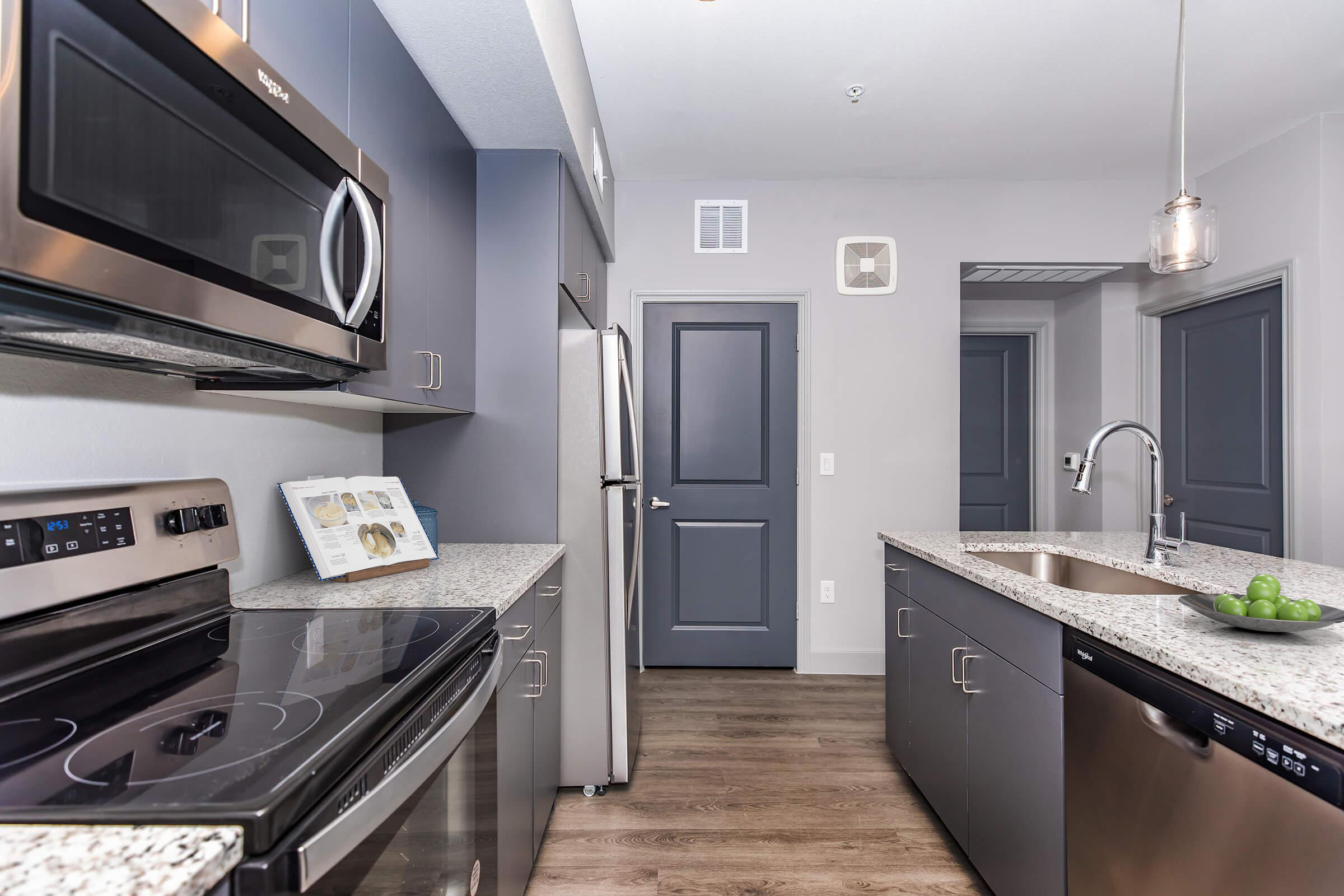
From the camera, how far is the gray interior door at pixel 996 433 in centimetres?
418

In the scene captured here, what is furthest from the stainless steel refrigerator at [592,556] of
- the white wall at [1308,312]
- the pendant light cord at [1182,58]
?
the white wall at [1308,312]

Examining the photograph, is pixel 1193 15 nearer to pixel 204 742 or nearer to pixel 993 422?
pixel 993 422

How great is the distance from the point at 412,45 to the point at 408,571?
132 centimetres

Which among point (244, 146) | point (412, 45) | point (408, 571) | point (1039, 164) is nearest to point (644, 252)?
point (412, 45)

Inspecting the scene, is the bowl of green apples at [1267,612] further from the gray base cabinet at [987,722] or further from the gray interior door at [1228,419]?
the gray interior door at [1228,419]

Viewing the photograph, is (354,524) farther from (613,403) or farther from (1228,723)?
(1228,723)

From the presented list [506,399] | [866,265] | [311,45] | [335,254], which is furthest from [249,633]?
[866,265]

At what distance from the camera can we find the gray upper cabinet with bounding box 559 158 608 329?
2191mm

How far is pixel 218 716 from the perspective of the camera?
28.7 inches

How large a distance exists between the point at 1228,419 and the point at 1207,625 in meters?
2.71

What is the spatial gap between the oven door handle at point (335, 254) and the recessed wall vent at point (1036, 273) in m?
3.17

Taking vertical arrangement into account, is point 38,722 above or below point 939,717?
above

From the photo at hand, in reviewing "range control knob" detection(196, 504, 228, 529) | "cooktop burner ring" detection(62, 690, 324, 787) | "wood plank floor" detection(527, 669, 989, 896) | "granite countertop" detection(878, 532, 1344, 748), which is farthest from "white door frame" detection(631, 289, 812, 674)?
"cooktop burner ring" detection(62, 690, 324, 787)

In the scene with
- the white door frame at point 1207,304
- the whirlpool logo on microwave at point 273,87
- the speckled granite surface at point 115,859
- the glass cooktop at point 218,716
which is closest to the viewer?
the speckled granite surface at point 115,859
